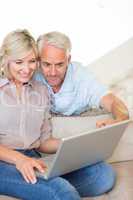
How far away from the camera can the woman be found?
1449 millimetres

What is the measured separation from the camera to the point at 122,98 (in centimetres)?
199

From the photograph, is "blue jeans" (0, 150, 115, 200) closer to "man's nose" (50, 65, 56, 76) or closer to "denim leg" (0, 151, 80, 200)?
"denim leg" (0, 151, 80, 200)

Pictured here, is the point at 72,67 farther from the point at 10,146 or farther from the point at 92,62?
the point at 10,146

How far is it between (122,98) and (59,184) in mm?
750

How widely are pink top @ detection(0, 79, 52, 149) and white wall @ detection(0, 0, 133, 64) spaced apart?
499 mm

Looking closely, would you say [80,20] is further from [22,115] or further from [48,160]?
[48,160]

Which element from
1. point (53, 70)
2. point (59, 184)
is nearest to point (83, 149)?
point (59, 184)

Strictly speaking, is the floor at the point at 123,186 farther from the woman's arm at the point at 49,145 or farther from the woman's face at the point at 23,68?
the woman's face at the point at 23,68

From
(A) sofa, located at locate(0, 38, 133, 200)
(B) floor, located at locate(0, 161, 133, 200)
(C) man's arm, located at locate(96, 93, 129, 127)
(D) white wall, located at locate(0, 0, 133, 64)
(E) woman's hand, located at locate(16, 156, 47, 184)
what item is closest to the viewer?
(E) woman's hand, located at locate(16, 156, 47, 184)

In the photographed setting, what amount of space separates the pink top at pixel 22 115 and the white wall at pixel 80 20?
1.64ft

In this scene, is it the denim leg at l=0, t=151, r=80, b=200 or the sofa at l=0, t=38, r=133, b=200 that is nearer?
the denim leg at l=0, t=151, r=80, b=200

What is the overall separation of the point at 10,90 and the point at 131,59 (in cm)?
76

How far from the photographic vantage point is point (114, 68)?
6.79 ft

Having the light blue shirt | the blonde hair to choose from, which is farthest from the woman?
the light blue shirt
